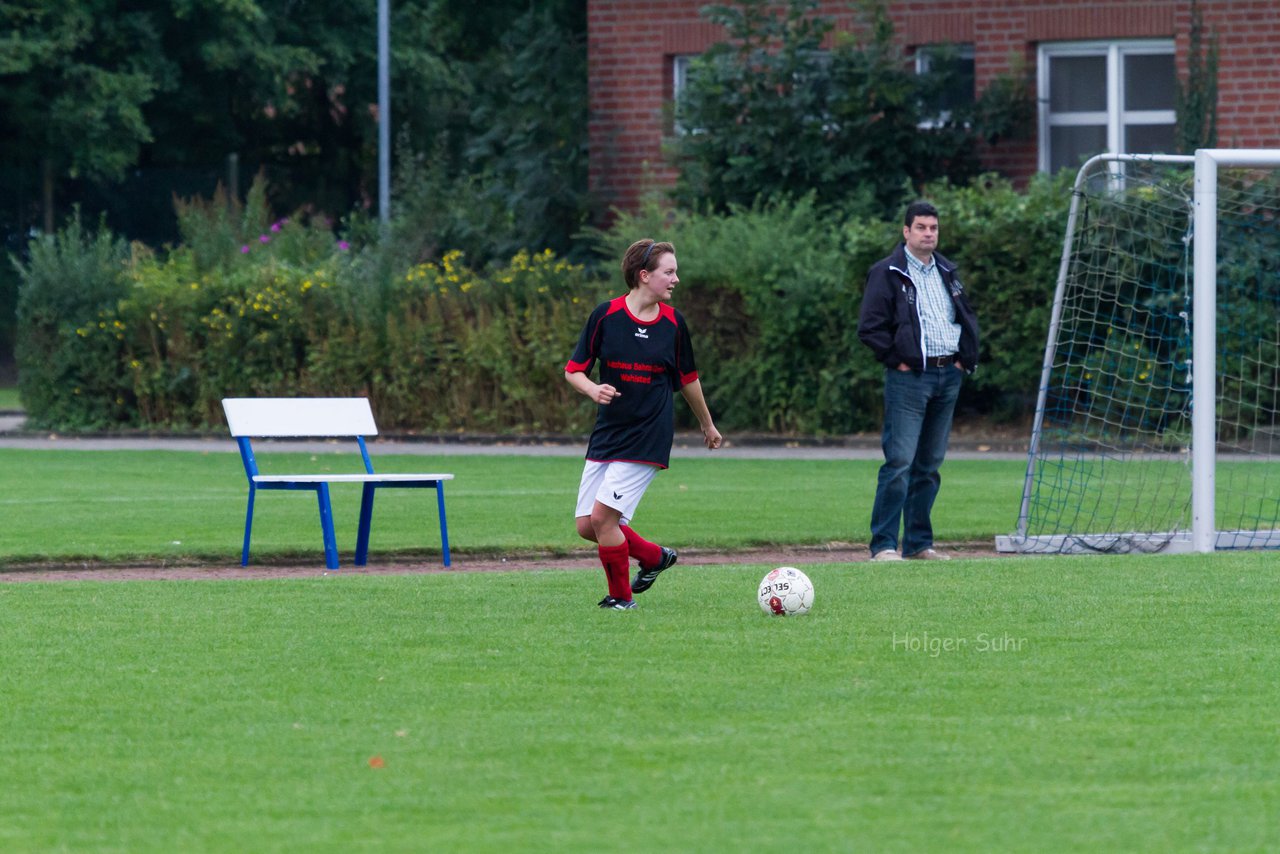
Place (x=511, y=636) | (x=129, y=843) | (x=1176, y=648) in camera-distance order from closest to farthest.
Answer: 1. (x=129, y=843)
2. (x=1176, y=648)
3. (x=511, y=636)

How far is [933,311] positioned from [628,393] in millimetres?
2691

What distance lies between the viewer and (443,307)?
75.4ft

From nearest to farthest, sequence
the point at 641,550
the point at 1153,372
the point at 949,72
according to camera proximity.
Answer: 1. the point at 641,550
2. the point at 1153,372
3. the point at 949,72

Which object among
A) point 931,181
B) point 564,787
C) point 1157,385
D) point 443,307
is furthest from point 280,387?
point 564,787

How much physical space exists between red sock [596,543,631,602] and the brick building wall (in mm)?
15730

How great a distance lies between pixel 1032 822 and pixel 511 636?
11.7 ft

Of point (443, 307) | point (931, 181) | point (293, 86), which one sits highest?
point (293, 86)

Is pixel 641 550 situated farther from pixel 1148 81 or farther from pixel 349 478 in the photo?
pixel 1148 81

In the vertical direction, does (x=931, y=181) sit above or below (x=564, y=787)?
above

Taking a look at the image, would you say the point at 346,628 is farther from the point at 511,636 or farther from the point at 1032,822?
the point at 1032,822

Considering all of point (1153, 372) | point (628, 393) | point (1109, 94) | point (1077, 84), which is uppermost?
point (1077, 84)

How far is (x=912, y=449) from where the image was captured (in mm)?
11164

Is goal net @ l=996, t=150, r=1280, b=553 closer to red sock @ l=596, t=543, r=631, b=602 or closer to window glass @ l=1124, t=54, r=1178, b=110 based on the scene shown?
window glass @ l=1124, t=54, r=1178, b=110

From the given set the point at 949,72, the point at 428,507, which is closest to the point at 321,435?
the point at 428,507
